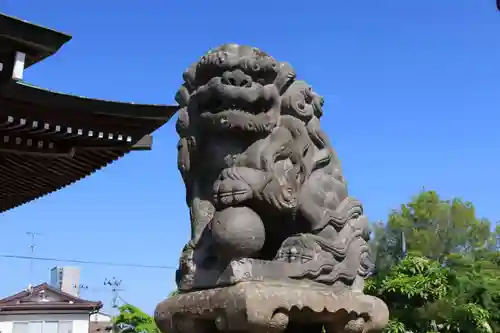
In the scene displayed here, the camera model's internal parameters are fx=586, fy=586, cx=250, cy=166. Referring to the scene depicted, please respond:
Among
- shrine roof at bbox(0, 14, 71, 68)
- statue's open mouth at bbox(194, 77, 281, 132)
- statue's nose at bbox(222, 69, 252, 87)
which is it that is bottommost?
statue's open mouth at bbox(194, 77, 281, 132)

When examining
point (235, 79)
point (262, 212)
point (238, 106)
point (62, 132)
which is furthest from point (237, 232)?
point (62, 132)

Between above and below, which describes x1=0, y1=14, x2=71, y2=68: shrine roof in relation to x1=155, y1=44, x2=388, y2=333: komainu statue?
above

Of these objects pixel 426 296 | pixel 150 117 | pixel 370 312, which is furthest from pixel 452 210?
pixel 370 312

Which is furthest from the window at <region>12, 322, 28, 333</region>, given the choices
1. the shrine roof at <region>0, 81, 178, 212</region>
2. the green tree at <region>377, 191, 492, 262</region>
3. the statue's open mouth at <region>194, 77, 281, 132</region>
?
the statue's open mouth at <region>194, 77, 281, 132</region>

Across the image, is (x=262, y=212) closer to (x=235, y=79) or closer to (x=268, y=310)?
(x=268, y=310)

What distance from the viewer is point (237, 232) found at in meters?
3.15

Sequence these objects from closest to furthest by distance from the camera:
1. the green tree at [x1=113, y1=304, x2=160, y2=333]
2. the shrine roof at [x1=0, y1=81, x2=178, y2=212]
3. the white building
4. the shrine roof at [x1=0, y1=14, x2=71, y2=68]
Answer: the shrine roof at [x1=0, y1=14, x2=71, y2=68] < the shrine roof at [x1=0, y1=81, x2=178, y2=212] < the green tree at [x1=113, y1=304, x2=160, y2=333] < the white building

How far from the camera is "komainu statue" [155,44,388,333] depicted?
3170 millimetres

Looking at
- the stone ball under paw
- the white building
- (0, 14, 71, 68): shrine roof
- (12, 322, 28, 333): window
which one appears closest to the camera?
the stone ball under paw

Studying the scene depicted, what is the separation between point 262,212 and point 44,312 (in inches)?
816

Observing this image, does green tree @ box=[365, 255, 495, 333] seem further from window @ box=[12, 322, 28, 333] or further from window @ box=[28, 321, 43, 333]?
window @ box=[12, 322, 28, 333]

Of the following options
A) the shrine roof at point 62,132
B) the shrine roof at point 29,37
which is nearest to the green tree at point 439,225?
the shrine roof at point 62,132

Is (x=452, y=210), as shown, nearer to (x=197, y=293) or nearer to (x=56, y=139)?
(x=56, y=139)

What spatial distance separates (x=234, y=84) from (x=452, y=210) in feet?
78.1
